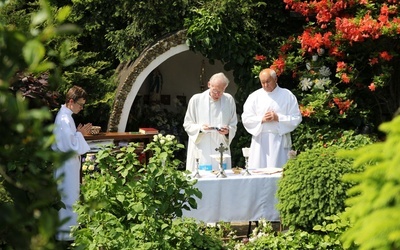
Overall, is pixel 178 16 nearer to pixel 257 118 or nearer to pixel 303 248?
pixel 257 118

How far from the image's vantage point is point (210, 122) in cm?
813

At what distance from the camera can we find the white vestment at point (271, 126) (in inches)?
314

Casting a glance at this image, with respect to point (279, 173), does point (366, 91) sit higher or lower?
higher

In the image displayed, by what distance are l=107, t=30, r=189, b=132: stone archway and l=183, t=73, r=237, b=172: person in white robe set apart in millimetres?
1984

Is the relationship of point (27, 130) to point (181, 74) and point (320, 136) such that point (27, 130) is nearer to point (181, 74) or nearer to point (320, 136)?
point (320, 136)

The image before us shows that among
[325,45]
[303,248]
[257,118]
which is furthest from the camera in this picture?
[325,45]

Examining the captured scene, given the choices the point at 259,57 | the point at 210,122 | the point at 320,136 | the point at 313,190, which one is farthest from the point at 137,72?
the point at 313,190

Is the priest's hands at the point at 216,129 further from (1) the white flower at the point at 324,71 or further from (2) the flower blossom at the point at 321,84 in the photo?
(1) the white flower at the point at 324,71

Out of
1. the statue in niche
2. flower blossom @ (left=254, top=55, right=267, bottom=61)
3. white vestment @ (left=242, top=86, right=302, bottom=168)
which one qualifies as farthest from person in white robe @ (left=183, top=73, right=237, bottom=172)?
the statue in niche

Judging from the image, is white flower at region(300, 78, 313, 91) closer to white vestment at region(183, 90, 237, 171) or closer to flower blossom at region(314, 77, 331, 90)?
flower blossom at region(314, 77, 331, 90)

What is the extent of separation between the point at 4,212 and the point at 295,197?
4263 millimetres

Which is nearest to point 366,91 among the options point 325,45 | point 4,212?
point 325,45

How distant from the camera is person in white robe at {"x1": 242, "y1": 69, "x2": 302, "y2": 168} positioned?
26.2 ft

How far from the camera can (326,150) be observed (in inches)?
244
